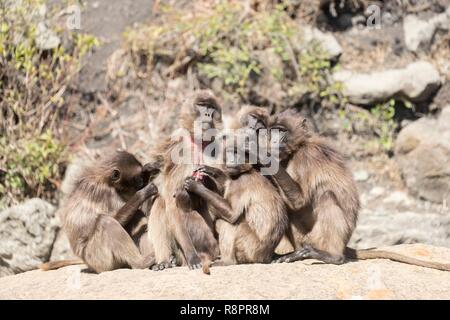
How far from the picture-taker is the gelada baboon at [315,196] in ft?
24.1

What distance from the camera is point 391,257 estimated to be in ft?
24.9

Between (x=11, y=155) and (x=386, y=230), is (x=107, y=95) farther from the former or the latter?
(x=386, y=230)

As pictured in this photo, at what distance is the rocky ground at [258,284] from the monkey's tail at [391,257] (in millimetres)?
85

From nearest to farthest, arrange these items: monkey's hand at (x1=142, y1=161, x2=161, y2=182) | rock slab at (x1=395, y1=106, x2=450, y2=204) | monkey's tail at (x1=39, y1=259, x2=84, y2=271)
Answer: monkey's hand at (x1=142, y1=161, x2=161, y2=182) → monkey's tail at (x1=39, y1=259, x2=84, y2=271) → rock slab at (x1=395, y1=106, x2=450, y2=204)

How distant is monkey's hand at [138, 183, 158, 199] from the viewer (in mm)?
7496

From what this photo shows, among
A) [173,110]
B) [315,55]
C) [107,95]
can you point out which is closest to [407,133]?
[315,55]

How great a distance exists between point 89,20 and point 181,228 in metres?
6.75

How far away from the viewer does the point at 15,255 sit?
11047 millimetres

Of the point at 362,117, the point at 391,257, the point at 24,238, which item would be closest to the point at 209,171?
the point at 391,257

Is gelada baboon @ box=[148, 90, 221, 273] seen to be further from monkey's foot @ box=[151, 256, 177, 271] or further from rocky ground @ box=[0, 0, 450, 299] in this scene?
rocky ground @ box=[0, 0, 450, 299]

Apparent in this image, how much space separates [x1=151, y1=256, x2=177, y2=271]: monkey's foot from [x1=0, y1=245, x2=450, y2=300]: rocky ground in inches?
5.6

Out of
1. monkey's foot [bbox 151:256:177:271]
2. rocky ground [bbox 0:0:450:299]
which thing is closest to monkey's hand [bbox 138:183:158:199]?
monkey's foot [bbox 151:256:177:271]

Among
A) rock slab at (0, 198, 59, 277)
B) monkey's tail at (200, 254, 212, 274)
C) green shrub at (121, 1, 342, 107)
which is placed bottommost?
rock slab at (0, 198, 59, 277)

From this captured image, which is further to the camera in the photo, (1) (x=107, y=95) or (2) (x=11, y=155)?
(1) (x=107, y=95)
